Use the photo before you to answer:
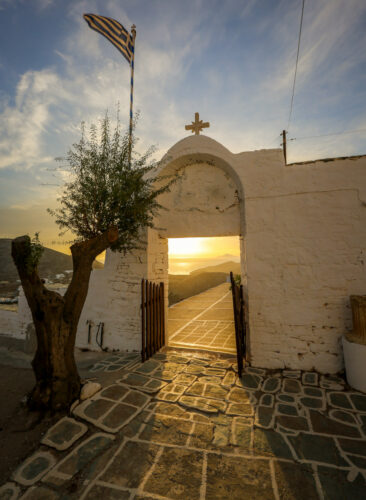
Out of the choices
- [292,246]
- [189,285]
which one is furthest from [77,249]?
[189,285]

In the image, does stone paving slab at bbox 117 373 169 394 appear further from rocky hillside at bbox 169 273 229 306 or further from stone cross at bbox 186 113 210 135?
rocky hillside at bbox 169 273 229 306

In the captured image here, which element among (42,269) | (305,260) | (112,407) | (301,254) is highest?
(42,269)

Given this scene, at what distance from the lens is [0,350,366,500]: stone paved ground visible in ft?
6.96

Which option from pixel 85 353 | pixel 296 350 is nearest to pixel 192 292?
pixel 85 353

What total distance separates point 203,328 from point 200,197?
4300 mm

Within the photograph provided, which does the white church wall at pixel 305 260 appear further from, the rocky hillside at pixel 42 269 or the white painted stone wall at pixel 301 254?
the rocky hillside at pixel 42 269

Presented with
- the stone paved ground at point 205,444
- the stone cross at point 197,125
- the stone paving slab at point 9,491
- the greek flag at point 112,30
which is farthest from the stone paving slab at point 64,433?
the greek flag at point 112,30

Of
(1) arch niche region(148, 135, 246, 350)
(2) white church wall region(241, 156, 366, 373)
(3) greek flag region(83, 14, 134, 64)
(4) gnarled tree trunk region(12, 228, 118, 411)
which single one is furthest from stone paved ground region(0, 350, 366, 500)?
(3) greek flag region(83, 14, 134, 64)

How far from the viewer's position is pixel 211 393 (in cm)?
371

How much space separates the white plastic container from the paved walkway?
2302 millimetres

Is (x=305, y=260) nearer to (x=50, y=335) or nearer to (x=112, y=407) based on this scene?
(x=112, y=407)

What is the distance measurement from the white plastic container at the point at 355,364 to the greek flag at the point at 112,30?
864 cm

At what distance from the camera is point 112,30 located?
5879 millimetres

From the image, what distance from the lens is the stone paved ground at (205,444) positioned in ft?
6.96
